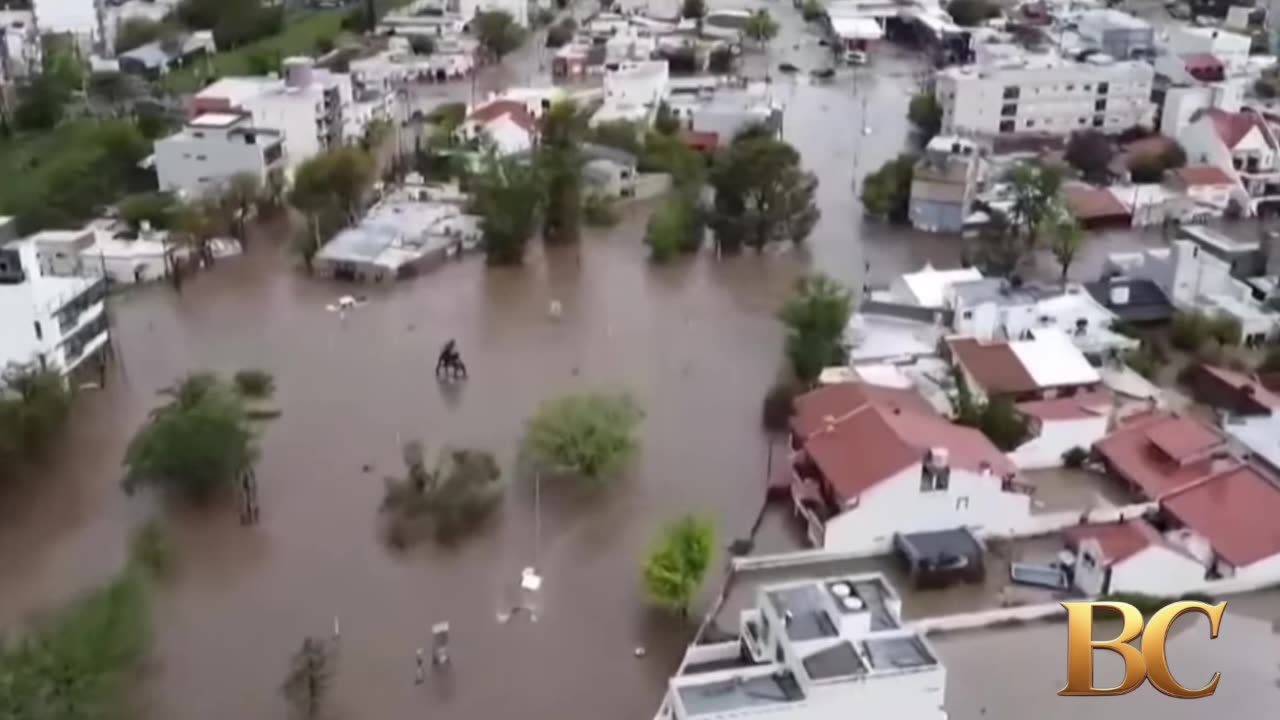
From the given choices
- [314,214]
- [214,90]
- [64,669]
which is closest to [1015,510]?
[64,669]

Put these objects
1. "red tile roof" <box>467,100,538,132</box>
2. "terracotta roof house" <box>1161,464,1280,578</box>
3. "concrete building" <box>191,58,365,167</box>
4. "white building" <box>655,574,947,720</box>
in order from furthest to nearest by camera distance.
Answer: "red tile roof" <box>467,100,538,132</box> → "concrete building" <box>191,58,365,167</box> → "terracotta roof house" <box>1161,464,1280,578</box> → "white building" <box>655,574,947,720</box>

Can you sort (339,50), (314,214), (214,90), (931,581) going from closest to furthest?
1. (931,581)
2. (314,214)
3. (214,90)
4. (339,50)

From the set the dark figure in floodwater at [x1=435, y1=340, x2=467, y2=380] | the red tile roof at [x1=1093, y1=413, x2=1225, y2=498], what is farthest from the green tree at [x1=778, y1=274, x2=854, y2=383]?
the dark figure in floodwater at [x1=435, y1=340, x2=467, y2=380]

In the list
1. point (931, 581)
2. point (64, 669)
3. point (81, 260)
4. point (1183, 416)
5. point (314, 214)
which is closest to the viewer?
point (64, 669)

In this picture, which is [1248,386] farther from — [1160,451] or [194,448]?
[194,448]

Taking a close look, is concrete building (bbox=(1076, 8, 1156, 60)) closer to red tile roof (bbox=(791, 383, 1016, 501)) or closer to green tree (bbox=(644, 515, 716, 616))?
red tile roof (bbox=(791, 383, 1016, 501))

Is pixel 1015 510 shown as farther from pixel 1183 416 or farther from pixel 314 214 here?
pixel 314 214

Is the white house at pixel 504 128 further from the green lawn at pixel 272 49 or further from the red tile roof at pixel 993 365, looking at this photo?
the red tile roof at pixel 993 365
